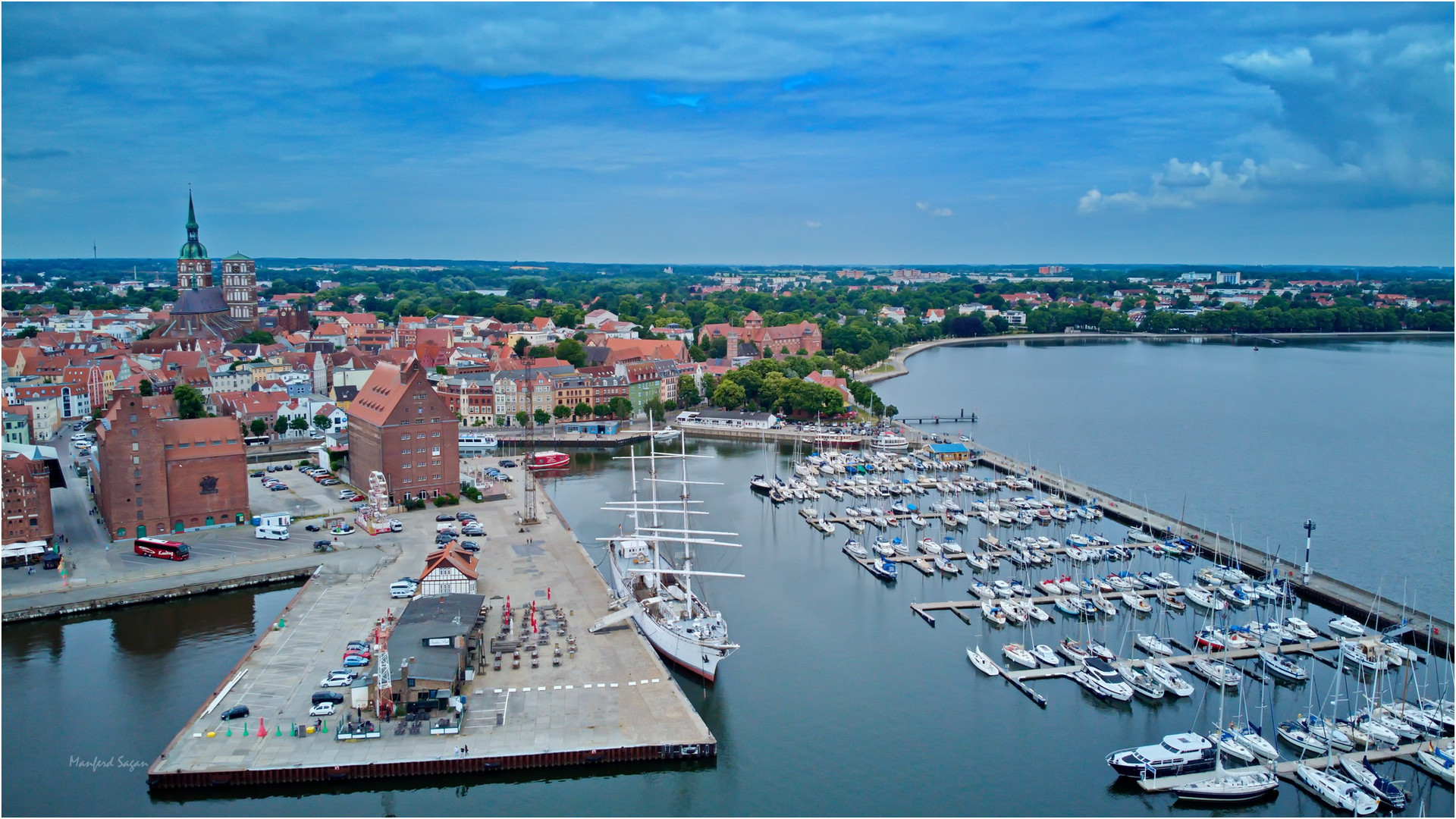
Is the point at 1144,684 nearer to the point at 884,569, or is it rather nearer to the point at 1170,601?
the point at 1170,601

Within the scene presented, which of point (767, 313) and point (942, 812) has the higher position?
point (767, 313)

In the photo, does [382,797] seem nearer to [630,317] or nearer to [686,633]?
[686,633]

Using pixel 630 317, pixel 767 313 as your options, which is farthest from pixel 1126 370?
pixel 630 317

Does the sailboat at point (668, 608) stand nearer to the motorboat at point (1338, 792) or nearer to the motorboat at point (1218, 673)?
the motorboat at point (1218, 673)

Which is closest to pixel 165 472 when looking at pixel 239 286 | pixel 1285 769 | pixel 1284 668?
pixel 1285 769

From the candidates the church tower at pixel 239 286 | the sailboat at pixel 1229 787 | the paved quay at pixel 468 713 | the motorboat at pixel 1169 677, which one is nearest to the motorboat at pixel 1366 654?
the motorboat at pixel 1169 677

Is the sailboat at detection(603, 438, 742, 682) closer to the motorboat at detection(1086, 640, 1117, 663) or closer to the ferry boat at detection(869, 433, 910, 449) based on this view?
A: the motorboat at detection(1086, 640, 1117, 663)
